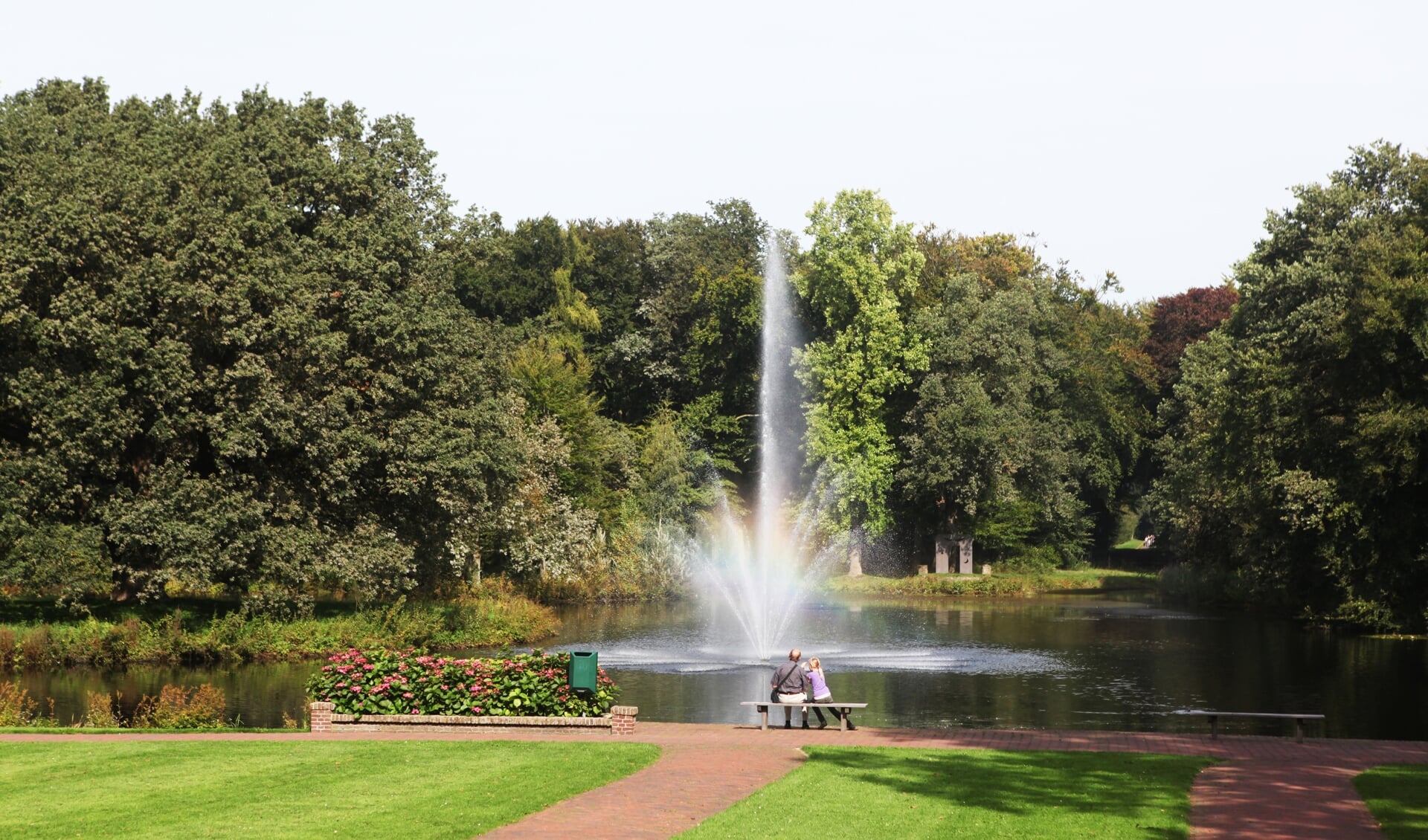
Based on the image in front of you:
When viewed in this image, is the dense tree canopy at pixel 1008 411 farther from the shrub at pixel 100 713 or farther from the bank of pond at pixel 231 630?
the shrub at pixel 100 713

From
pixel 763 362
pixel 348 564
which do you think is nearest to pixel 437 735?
pixel 348 564

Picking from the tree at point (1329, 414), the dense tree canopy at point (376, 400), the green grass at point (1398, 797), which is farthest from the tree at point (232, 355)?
the green grass at point (1398, 797)

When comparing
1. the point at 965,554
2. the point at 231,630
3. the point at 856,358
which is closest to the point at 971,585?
the point at 965,554

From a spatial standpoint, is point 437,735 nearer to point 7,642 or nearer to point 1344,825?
point 1344,825

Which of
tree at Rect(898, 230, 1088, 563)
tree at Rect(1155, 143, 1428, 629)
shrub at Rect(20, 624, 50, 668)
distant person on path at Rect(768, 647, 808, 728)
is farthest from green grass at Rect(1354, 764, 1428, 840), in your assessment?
tree at Rect(898, 230, 1088, 563)

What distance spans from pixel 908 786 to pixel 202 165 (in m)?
30.8

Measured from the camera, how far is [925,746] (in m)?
21.3

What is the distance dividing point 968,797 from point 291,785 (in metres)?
8.23

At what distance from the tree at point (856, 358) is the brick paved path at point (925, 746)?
51219 millimetres

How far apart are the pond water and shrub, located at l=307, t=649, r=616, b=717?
4.12 meters

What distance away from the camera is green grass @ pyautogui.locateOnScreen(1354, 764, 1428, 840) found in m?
14.8

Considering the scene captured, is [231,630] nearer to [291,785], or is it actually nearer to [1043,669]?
[1043,669]

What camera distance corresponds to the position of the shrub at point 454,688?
23.5 metres

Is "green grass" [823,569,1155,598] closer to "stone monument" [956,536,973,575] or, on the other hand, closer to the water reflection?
"stone monument" [956,536,973,575]
